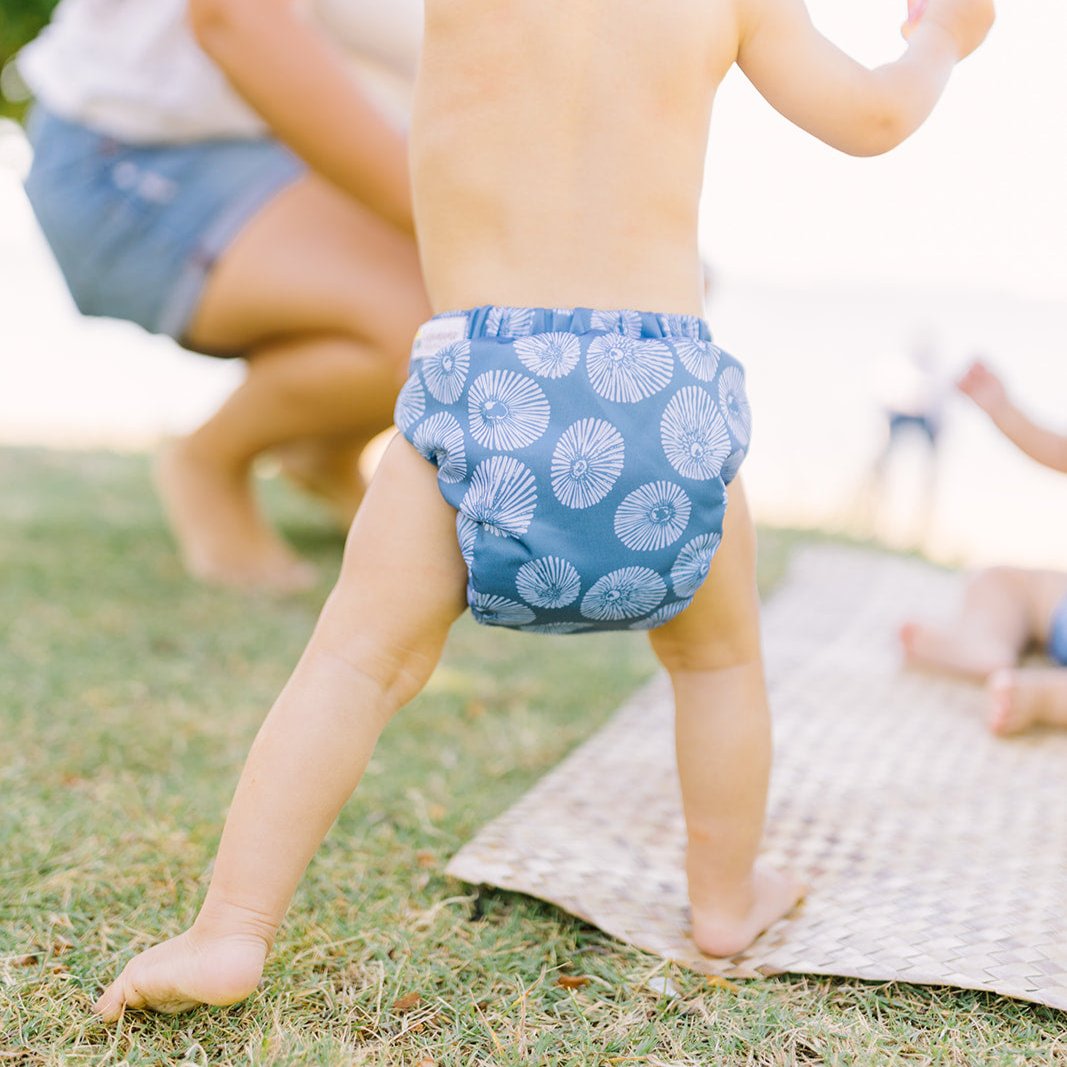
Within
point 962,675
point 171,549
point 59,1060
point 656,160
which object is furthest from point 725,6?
point 171,549

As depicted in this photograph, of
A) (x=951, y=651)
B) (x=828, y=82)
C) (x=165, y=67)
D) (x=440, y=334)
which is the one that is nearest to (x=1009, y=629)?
(x=951, y=651)

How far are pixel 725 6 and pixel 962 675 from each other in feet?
4.32

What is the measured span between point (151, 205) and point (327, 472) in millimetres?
755

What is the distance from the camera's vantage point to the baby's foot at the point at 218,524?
237cm

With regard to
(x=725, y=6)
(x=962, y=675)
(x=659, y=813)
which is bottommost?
(x=962, y=675)

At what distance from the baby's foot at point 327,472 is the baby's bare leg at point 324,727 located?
153 centimetres

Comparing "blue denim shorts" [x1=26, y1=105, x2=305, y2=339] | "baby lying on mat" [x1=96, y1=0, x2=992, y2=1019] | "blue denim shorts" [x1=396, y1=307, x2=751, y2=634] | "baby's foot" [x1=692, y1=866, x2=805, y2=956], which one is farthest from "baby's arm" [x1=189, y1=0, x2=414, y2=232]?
"baby's foot" [x1=692, y1=866, x2=805, y2=956]

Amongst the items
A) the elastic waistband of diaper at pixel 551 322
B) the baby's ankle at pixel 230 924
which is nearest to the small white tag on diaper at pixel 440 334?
the elastic waistband of diaper at pixel 551 322

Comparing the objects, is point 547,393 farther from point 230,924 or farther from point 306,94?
point 306,94

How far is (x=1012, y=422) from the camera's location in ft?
5.28

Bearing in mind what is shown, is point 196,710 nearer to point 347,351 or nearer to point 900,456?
point 347,351

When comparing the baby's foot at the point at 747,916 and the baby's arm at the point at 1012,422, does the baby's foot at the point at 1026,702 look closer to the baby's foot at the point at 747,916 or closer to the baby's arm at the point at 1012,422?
the baby's arm at the point at 1012,422

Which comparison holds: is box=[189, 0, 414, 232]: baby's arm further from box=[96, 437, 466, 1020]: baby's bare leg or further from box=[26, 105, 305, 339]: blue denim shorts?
box=[96, 437, 466, 1020]: baby's bare leg

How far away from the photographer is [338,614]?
104 centimetres
